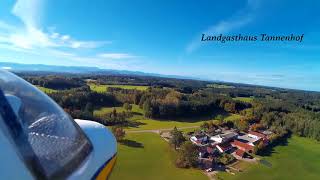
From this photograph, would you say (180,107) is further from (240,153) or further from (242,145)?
(240,153)

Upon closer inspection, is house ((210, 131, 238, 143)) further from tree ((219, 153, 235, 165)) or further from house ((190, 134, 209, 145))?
tree ((219, 153, 235, 165))

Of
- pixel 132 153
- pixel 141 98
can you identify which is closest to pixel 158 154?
pixel 132 153

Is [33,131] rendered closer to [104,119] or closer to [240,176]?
[240,176]

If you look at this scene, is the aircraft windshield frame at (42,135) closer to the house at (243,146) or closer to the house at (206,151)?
the house at (206,151)

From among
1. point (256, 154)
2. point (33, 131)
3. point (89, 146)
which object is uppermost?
point (33, 131)

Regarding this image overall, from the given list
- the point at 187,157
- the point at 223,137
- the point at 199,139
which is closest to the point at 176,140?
A: the point at 187,157

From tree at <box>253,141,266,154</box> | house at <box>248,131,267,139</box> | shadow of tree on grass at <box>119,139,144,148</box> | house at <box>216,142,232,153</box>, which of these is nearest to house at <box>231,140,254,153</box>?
tree at <box>253,141,266,154</box>

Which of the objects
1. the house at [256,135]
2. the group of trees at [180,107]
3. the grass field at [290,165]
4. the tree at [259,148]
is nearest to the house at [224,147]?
the tree at [259,148]
